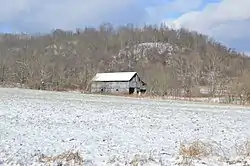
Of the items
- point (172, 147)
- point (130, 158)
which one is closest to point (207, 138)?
point (172, 147)

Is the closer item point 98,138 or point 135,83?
point 98,138

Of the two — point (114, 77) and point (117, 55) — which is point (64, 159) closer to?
point (114, 77)

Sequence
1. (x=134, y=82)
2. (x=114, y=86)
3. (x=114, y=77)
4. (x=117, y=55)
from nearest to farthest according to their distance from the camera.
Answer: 1. (x=134, y=82)
2. (x=114, y=86)
3. (x=114, y=77)
4. (x=117, y=55)

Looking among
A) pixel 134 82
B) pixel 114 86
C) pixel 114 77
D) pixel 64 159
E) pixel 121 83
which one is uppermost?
pixel 114 77

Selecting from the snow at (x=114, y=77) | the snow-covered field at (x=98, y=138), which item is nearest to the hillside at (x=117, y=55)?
the snow at (x=114, y=77)

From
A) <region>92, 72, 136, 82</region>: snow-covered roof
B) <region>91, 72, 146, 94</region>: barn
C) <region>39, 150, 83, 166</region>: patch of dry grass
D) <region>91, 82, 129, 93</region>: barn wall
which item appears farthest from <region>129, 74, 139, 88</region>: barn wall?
<region>39, 150, 83, 166</region>: patch of dry grass

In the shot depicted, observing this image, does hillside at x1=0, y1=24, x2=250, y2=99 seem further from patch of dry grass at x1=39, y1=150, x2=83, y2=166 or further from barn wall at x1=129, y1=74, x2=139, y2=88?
patch of dry grass at x1=39, y1=150, x2=83, y2=166

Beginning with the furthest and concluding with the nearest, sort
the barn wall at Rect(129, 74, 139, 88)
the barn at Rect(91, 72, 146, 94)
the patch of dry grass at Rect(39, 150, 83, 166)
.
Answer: the barn wall at Rect(129, 74, 139, 88), the barn at Rect(91, 72, 146, 94), the patch of dry grass at Rect(39, 150, 83, 166)

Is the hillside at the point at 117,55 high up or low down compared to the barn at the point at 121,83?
up

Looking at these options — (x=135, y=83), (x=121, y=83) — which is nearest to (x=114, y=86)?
(x=121, y=83)

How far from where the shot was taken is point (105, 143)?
43.8 feet

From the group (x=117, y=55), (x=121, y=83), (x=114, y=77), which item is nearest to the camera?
(x=121, y=83)

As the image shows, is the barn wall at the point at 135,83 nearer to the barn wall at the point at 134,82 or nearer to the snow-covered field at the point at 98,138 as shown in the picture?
the barn wall at the point at 134,82

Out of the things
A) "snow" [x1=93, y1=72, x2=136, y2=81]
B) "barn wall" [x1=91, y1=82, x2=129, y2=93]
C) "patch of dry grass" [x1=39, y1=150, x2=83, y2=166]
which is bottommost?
"patch of dry grass" [x1=39, y1=150, x2=83, y2=166]
